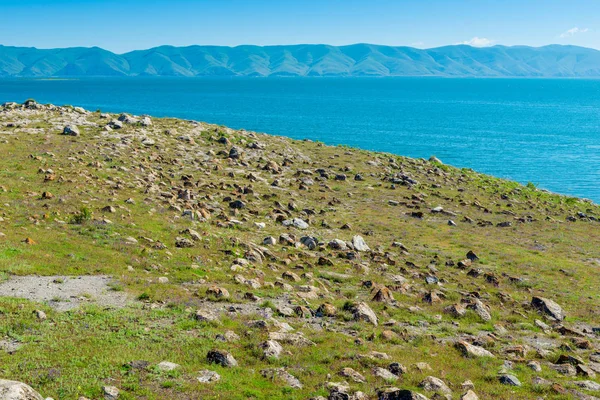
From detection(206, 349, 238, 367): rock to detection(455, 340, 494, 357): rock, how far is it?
30.6 ft

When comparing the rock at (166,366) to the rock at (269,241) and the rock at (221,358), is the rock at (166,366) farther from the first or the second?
the rock at (269,241)

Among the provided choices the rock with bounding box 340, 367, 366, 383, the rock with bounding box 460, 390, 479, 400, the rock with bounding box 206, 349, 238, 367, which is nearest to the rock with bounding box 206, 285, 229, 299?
the rock with bounding box 206, 349, 238, 367

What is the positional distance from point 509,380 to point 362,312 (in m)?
7.19

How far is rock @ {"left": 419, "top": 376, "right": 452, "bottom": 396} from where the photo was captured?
1752cm

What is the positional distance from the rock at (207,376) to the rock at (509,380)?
9928 millimetres

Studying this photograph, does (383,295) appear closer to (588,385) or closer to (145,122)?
(588,385)

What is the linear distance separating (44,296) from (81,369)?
7.03m

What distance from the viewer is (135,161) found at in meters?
51.0

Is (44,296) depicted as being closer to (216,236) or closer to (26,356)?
(26,356)

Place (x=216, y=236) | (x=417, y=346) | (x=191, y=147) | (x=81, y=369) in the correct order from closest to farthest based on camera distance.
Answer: (x=81, y=369) < (x=417, y=346) < (x=216, y=236) < (x=191, y=147)

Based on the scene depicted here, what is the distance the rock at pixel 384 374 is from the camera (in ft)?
59.4

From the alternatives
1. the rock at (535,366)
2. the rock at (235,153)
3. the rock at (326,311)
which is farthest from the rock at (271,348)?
the rock at (235,153)

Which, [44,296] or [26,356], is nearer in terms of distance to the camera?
[26,356]

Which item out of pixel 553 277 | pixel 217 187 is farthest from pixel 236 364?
pixel 217 187
